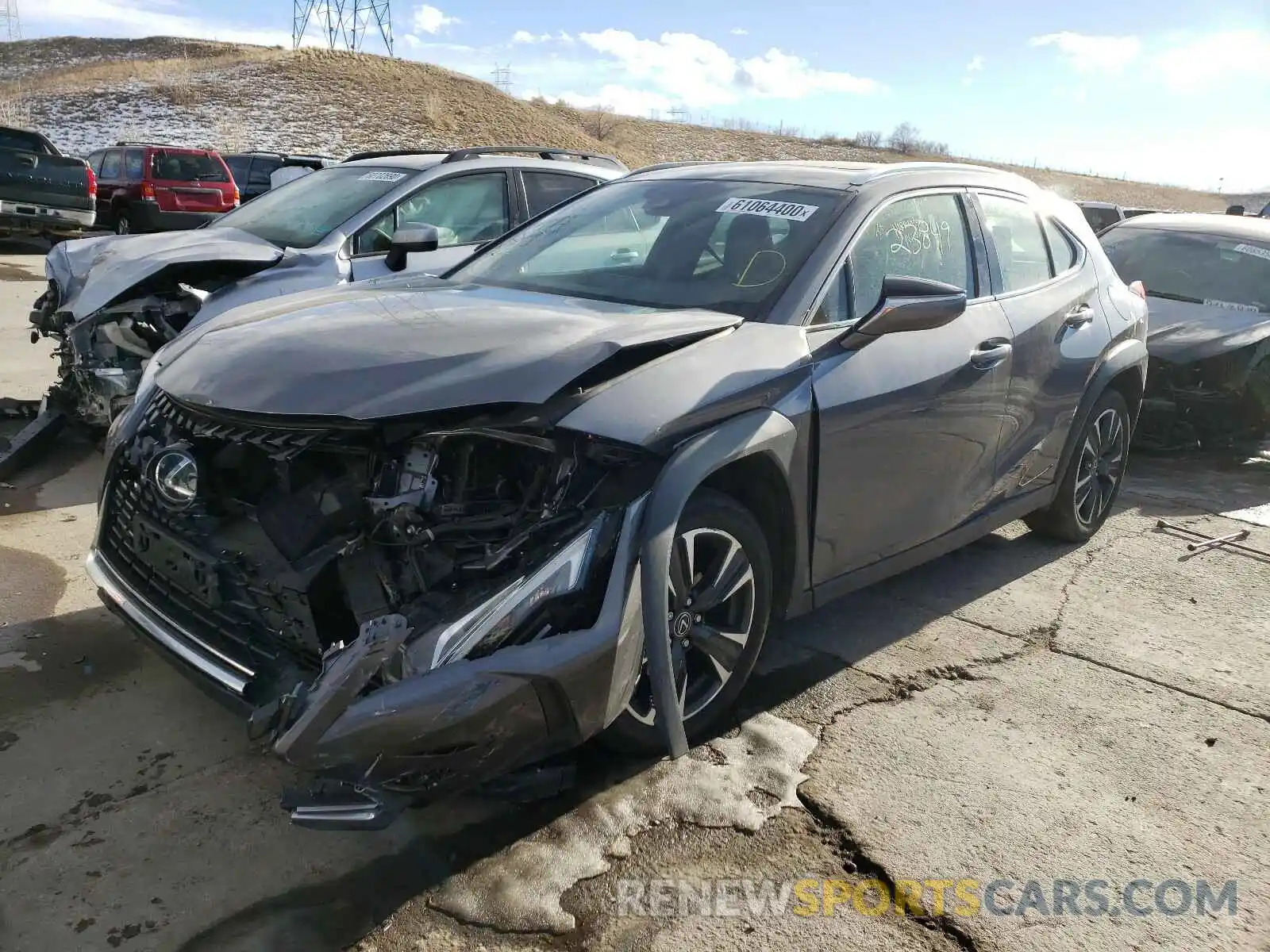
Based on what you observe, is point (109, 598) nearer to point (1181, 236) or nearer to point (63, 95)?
point (1181, 236)

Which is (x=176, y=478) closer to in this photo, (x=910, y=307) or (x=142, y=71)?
(x=910, y=307)

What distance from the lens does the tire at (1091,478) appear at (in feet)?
16.4

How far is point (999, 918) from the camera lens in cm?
256

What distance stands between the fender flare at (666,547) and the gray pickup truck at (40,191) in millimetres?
15244

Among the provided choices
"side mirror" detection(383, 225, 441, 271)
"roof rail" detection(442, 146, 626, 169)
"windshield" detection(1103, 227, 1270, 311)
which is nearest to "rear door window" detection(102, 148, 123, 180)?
"roof rail" detection(442, 146, 626, 169)

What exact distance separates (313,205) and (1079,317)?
4.76 m

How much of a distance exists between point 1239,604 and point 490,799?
3.72m

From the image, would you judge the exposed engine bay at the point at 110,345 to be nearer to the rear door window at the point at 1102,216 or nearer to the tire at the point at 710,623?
the tire at the point at 710,623

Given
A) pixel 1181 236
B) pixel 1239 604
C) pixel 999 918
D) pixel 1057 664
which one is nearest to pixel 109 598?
pixel 999 918

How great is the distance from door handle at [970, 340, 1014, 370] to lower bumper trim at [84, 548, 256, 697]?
280 centimetres

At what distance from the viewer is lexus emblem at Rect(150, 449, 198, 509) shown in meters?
3.01

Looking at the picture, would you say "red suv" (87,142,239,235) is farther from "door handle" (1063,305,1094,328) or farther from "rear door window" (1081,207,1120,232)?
"door handle" (1063,305,1094,328)

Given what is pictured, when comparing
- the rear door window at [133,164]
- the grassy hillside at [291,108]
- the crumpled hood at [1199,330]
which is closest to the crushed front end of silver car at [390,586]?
the crumpled hood at [1199,330]

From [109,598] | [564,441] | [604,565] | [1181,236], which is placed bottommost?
[109,598]
